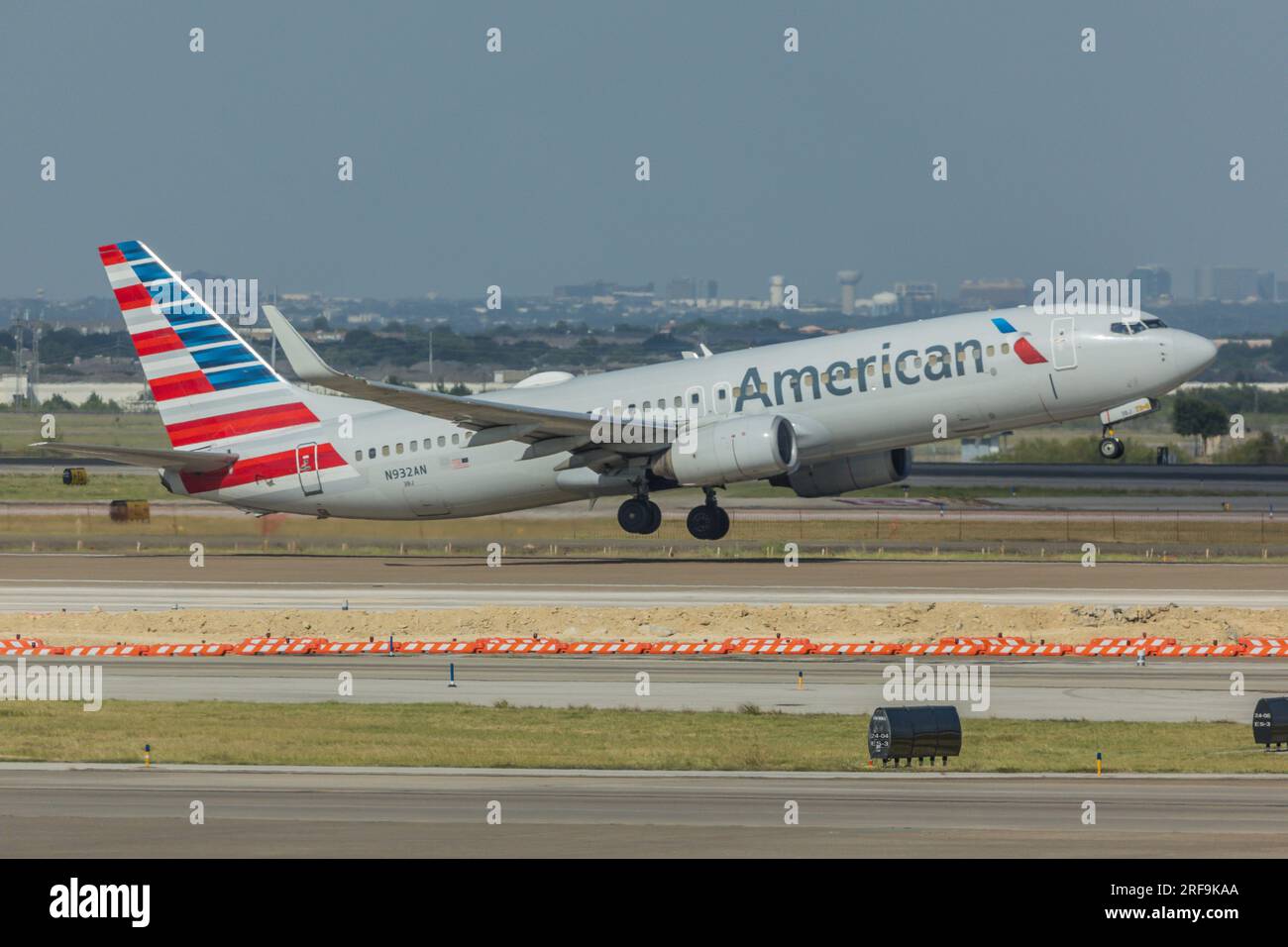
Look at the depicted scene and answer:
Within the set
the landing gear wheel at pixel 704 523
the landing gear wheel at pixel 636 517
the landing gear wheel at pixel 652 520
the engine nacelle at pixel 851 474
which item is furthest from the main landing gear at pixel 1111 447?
the landing gear wheel at pixel 636 517

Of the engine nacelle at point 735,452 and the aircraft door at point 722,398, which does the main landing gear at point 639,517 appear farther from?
the aircraft door at point 722,398

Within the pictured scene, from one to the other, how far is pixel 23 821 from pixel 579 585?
29.5 meters

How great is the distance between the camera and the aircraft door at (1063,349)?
1889 inches

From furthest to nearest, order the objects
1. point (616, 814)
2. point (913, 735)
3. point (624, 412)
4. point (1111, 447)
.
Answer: point (624, 412) < point (1111, 447) < point (913, 735) < point (616, 814)

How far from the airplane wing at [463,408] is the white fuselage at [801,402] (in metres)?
1.11

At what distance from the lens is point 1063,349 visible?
48.1 meters

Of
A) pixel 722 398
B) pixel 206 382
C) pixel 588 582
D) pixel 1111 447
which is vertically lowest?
pixel 588 582

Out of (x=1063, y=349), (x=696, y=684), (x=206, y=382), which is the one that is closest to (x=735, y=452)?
(x=1063, y=349)

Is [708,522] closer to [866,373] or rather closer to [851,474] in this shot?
[851,474]

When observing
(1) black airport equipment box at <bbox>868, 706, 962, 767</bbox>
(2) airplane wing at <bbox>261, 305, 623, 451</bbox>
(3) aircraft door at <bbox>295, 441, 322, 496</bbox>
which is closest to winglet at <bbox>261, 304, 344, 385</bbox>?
(2) airplane wing at <bbox>261, 305, 623, 451</bbox>

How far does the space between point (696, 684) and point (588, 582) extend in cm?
1638
